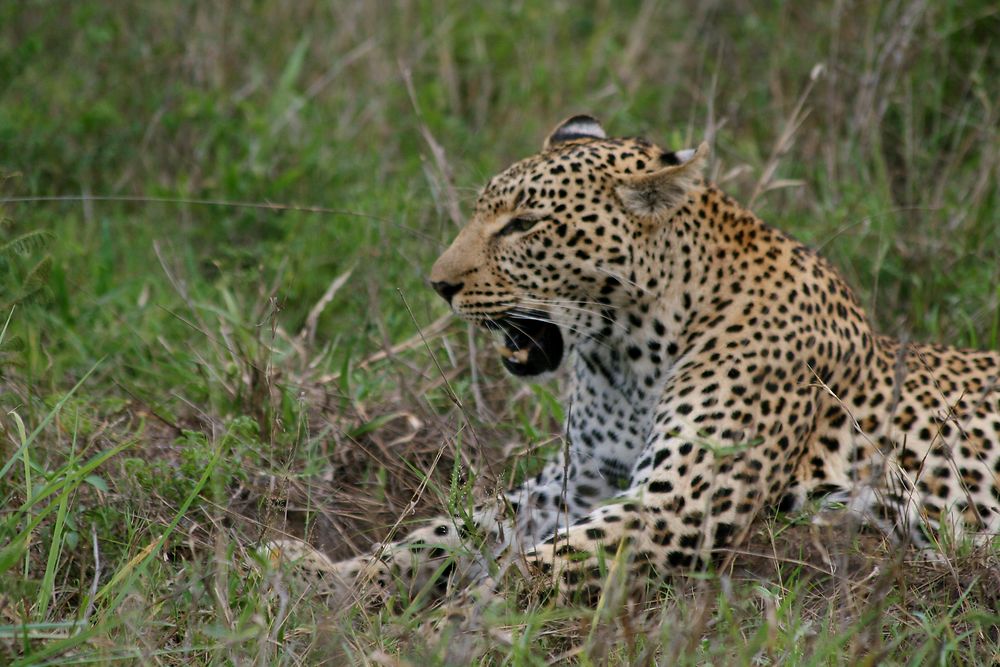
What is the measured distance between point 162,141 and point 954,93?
16.7 ft

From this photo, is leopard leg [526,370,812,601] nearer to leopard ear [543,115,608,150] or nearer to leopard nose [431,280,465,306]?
leopard nose [431,280,465,306]

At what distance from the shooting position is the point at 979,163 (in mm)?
8297

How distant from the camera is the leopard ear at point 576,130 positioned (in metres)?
5.92

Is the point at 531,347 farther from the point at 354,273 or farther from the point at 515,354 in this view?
the point at 354,273

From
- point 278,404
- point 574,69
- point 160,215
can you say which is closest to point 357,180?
point 160,215

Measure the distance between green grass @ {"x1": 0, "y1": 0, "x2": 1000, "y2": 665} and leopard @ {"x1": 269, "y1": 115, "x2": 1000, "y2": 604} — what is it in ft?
0.83

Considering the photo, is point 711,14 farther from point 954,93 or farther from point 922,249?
point 922,249

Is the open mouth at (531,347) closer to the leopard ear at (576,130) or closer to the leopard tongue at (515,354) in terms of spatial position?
the leopard tongue at (515,354)

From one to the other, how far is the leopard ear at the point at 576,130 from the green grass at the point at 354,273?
879mm

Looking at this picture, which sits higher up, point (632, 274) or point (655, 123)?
point (632, 274)

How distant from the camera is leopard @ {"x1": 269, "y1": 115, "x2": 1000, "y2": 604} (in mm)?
5059

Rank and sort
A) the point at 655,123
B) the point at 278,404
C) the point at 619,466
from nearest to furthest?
1. the point at 619,466
2. the point at 278,404
3. the point at 655,123

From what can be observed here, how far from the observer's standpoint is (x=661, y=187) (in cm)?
521

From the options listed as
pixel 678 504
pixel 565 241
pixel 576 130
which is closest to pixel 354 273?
pixel 576 130
